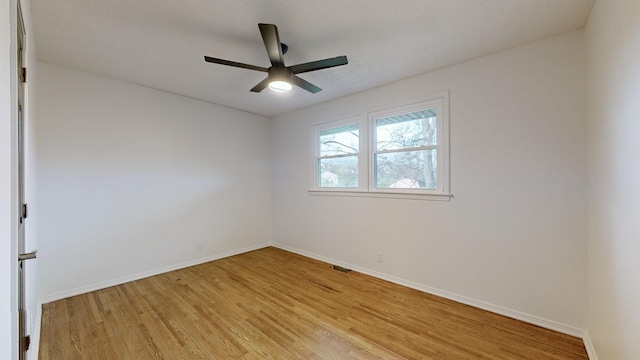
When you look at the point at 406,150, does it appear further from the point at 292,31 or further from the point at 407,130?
the point at 292,31

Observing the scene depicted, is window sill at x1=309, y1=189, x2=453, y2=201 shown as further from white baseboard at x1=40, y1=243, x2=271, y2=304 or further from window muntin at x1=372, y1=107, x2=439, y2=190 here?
white baseboard at x1=40, y1=243, x2=271, y2=304

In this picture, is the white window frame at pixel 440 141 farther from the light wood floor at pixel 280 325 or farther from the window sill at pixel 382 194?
the light wood floor at pixel 280 325

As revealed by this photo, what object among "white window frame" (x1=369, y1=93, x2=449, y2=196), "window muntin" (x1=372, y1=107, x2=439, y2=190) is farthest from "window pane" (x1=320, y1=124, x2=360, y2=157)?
"white window frame" (x1=369, y1=93, x2=449, y2=196)

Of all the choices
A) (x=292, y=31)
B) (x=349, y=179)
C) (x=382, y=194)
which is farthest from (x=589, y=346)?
(x=292, y=31)

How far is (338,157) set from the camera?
409 centimetres

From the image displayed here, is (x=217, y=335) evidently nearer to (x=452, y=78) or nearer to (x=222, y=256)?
(x=222, y=256)

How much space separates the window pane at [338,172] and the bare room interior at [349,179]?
0.15 feet

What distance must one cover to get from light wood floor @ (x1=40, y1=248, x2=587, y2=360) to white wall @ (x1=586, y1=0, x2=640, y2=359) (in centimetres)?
59

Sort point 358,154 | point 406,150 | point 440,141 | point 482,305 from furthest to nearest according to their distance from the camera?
1. point 358,154
2. point 406,150
3. point 440,141
4. point 482,305

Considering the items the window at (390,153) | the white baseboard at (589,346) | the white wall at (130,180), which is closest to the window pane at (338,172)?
the window at (390,153)

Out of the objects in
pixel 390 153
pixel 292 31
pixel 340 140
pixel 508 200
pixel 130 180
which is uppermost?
pixel 292 31

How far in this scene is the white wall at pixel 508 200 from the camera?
2.21 meters

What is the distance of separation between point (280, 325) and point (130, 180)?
2.67 m

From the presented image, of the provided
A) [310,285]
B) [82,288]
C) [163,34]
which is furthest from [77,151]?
[310,285]
